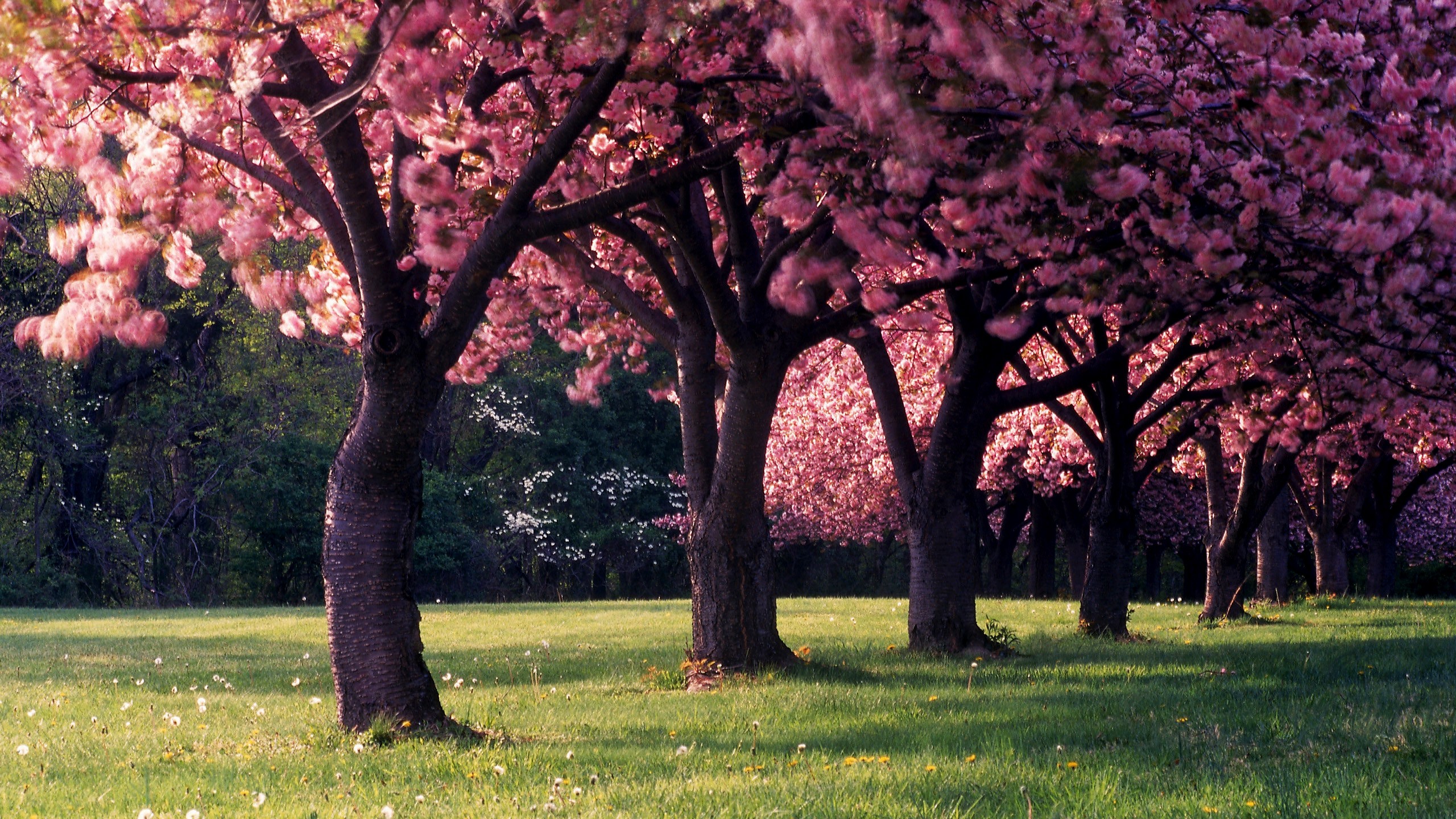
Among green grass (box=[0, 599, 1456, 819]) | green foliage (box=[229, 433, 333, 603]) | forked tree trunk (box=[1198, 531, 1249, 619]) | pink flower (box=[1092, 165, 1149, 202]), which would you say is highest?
pink flower (box=[1092, 165, 1149, 202])

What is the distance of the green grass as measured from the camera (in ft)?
19.2

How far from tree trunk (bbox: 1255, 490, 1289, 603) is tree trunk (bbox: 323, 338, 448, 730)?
20.3 metres

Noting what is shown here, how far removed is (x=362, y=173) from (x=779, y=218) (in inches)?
202

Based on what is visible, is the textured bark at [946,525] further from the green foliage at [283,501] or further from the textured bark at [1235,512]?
the green foliage at [283,501]

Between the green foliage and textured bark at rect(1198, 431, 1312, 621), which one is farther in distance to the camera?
the green foliage

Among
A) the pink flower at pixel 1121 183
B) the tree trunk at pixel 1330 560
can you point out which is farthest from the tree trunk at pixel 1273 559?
the pink flower at pixel 1121 183

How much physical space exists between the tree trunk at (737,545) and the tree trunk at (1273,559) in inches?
628

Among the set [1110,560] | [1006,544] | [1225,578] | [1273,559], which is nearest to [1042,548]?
[1006,544]

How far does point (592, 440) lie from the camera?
46.5m

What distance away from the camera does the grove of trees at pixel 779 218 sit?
6637 millimetres

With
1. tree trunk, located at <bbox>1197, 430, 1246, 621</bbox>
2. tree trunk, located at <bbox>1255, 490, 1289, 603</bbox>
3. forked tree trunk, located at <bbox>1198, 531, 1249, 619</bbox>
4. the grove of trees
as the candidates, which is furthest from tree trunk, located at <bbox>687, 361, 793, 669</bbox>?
tree trunk, located at <bbox>1255, 490, 1289, 603</bbox>

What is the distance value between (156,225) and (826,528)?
33.4 m

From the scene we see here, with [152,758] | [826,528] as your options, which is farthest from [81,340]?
[826,528]

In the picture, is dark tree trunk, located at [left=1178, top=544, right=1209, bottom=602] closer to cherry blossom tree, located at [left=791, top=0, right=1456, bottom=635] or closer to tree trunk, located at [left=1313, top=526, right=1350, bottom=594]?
tree trunk, located at [left=1313, top=526, right=1350, bottom=594]
